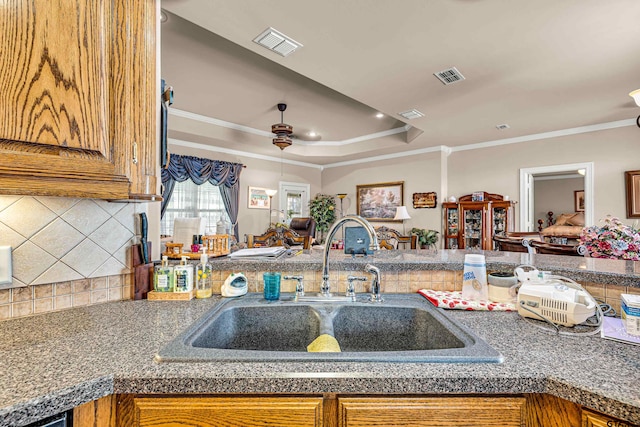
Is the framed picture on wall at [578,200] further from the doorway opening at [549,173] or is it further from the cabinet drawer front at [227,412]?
the cabinet drawer front at [227,412]

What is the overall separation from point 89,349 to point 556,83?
407 cm

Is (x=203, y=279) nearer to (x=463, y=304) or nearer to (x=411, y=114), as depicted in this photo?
(x=463, y=304)

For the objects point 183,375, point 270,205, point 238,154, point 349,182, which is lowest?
point 183,375

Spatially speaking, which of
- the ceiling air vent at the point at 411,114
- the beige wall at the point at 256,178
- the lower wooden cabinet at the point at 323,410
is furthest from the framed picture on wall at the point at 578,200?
the lower wooden cabinet at the point at 323,410

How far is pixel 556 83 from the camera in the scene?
3014mm

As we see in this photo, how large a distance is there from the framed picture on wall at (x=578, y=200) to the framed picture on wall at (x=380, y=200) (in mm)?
5408

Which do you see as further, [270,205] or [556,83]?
[270,205]

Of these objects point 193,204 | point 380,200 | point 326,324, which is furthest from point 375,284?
point 380,200

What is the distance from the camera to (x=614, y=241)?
1776 millimetres

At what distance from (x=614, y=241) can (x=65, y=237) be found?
107 inches

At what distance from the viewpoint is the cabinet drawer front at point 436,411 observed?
65 cm

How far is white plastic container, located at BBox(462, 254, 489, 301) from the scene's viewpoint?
1175 millimetres

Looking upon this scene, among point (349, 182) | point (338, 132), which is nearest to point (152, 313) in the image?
point (338, 132)

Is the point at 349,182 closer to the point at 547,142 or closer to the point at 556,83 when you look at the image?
the point at 547,142
